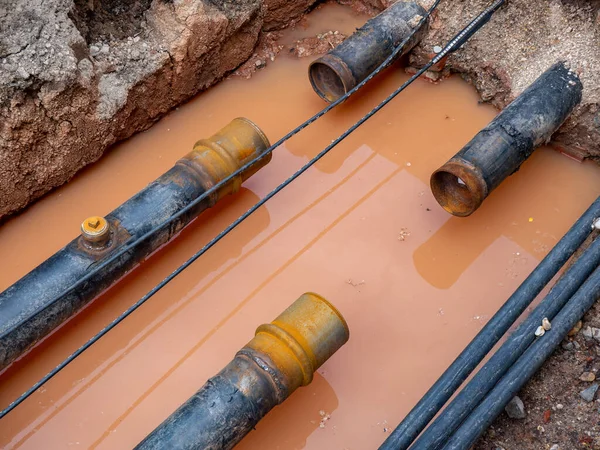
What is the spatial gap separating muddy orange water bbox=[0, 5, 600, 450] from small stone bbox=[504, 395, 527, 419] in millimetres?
486

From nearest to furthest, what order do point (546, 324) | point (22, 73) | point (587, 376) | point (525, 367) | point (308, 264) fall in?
point (525, 367) < point (546, 324) < point (587, 376) < point (22, 73) < point (308, 264)

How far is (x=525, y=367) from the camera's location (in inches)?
121

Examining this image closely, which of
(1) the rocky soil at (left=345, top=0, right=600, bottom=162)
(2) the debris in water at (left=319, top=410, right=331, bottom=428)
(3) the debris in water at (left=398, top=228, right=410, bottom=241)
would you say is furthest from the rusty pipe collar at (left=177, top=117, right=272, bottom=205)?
(1) the rocky soil at (left=345, top=0, right=600, bottom=162)

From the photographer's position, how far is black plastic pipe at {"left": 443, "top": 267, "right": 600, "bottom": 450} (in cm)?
292

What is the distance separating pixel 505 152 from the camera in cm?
401

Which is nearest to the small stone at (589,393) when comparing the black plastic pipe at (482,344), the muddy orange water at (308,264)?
the black plastic pipe at (482,344)

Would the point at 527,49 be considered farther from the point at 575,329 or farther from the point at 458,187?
the point at 575,329

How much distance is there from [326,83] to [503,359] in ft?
8.45

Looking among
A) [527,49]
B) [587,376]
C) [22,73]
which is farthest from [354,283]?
[22,73]

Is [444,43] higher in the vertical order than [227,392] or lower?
higher

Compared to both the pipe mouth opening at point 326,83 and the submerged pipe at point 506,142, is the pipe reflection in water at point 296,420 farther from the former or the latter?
the pipe mouth opening at point 326,83

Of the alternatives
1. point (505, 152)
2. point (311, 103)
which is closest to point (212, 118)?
point (311, 103)

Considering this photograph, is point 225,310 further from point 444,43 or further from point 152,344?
point 444,43

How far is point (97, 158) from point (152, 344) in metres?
1.45
